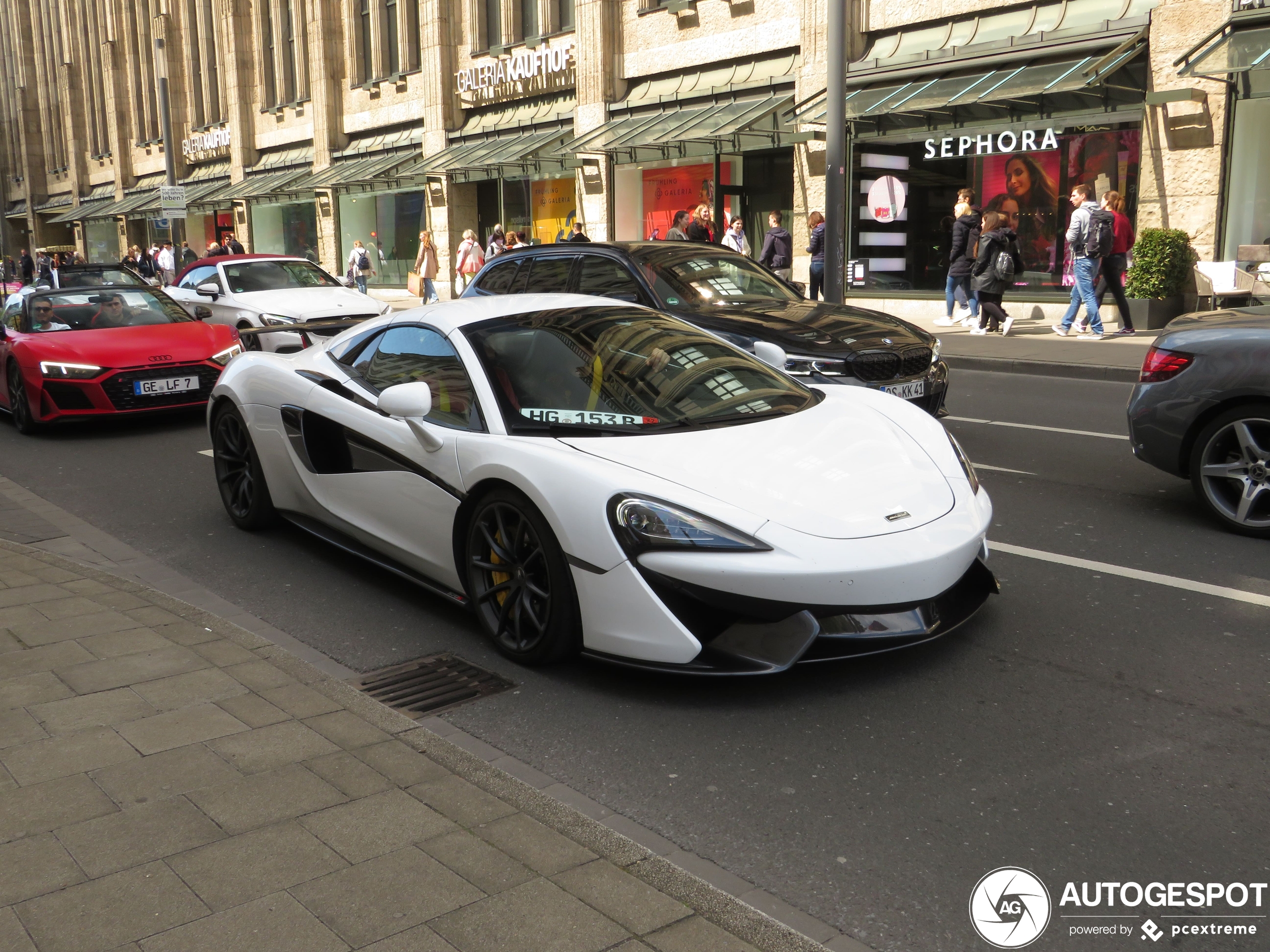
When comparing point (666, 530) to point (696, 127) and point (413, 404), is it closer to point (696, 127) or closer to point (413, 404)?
point (413, 404)

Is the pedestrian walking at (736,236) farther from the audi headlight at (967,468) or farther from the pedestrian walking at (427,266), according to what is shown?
the audi headlight at (967,468)

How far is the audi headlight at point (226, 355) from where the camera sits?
35.3ft

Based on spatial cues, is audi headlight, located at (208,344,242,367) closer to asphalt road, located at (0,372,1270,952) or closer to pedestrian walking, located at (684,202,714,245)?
asphalt road, located at (0,372,1270,952)

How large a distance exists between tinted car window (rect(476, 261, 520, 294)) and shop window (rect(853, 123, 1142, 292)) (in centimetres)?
908

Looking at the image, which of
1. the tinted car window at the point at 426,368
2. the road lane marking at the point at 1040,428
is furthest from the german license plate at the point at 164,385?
the road lane marking at the point at 1040,428

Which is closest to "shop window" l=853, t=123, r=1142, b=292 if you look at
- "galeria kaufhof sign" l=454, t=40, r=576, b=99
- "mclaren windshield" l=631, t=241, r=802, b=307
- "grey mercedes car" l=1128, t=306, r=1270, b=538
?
"mclaren windshield" l=631, t=241, r=802, b=307

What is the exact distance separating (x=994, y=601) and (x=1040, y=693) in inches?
39.9

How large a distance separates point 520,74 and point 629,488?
2740 centimetres

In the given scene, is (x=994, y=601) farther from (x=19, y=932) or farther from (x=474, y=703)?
(x=19, y=932)

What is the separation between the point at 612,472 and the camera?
4.12 m

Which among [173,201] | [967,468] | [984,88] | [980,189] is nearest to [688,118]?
[980,189]

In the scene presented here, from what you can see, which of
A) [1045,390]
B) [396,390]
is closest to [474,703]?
[396,390]

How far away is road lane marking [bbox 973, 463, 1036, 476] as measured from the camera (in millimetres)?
7602

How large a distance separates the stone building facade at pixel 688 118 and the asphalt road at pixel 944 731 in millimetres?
12428
